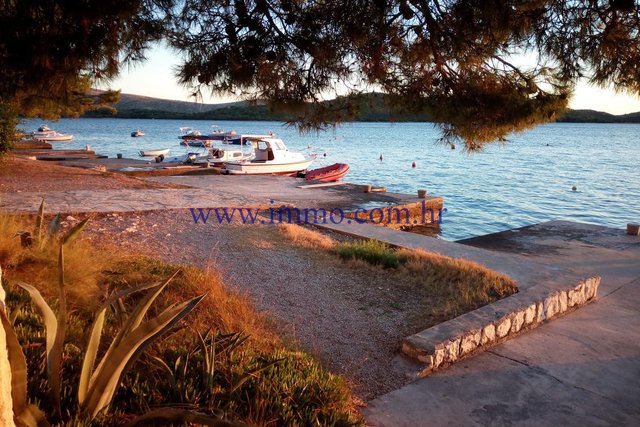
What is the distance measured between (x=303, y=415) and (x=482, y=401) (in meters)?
1.57

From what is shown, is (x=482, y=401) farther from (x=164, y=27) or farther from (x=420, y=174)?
(x=420, y=174)

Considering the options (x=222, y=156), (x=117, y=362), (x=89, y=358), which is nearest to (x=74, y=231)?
(x=89, y=358)

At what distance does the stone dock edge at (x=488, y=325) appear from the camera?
4.04 meters

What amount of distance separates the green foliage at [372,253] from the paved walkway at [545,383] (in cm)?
203

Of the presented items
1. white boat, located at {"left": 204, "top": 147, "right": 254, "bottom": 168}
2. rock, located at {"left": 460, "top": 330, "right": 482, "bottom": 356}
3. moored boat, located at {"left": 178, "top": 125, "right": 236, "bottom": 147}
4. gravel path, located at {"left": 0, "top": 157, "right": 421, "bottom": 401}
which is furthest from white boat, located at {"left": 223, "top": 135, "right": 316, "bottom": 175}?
rock, located at {"left": 460, "top": 330, "right": 482, "bottom": 356}

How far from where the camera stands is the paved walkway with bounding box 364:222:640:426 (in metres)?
3.44

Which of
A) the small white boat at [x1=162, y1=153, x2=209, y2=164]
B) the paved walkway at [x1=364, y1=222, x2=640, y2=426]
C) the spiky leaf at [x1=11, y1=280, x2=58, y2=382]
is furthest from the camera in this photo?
the small white boat at [x1=162, y1=153, x2=209, y2=164]

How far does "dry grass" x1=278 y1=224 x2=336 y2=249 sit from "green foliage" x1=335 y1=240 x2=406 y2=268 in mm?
317

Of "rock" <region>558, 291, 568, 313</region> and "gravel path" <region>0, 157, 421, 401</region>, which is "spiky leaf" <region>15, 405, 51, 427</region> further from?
"rock" <region>558, 291, 568, 313</region>

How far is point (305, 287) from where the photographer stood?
5605mm

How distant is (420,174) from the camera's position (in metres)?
36.1

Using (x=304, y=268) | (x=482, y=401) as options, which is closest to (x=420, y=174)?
(x=304, y=268)

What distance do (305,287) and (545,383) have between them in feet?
8.64

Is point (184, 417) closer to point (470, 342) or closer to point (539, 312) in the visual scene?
point (470, 342)
